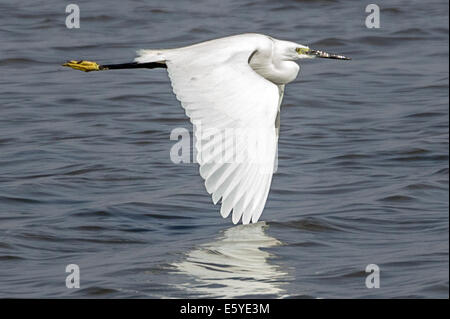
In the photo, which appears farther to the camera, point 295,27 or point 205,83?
point 295,27

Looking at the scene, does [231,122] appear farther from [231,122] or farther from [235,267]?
[235,267]

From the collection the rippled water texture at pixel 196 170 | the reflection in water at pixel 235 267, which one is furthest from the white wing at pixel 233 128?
→ the rippled water texture at pixel 196 170

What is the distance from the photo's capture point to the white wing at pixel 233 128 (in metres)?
5.28

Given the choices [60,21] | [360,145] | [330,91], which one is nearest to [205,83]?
[360,145]

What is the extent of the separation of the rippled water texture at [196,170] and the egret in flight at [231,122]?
18.5 inches

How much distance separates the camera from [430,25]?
42.0ft

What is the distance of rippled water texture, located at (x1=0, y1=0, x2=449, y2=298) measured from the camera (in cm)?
572

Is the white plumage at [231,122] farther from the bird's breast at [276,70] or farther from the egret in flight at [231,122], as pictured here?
the bird's breast at [276,70]

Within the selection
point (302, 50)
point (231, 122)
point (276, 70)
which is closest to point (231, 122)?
point (231, 122)

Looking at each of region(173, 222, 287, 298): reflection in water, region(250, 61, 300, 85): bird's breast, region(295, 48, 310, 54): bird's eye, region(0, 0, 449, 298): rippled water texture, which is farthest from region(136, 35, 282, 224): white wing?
region(295, 48, 310, 54): bird's eye

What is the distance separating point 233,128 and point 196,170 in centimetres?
239

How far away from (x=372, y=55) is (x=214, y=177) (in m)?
6.56
